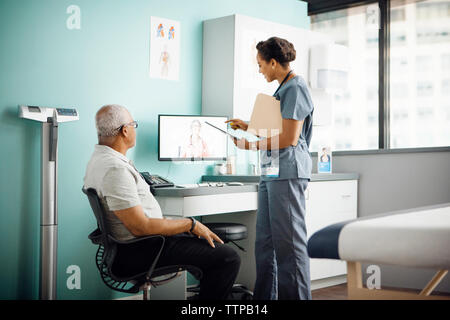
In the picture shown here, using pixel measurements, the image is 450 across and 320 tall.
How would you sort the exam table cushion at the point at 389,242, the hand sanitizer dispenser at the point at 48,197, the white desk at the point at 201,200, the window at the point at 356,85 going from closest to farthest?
the exam table cushion at the point at 389,242 → the hand sanitizer dispenser at the point at 48,197 → the white desk at the point at 201,200 → the window at the point at 356,85

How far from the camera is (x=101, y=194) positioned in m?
A: 2.12

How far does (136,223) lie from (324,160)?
2263mm

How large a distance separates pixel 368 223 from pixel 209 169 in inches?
94.5

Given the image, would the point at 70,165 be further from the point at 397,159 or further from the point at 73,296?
the point at 397,159

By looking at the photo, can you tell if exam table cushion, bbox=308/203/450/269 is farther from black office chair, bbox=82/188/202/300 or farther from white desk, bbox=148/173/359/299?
white desk, bbox=148/173/359/299

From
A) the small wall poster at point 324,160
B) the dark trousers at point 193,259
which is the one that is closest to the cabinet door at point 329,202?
the small wall poster at point 324,160

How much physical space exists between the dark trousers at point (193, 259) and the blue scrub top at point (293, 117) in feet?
1.85

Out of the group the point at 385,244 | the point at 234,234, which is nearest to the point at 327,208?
the point at 234,234

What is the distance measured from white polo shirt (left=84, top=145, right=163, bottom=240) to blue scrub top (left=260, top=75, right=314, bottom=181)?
2.28ft

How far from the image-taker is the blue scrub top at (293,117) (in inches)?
100

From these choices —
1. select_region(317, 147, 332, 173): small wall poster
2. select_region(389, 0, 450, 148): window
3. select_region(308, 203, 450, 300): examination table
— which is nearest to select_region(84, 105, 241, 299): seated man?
select_region(308, 203, 450, 300): examination table

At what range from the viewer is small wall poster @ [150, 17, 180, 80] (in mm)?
3457

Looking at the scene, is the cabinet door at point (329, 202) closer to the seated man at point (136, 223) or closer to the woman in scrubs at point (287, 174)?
the woman in scrubs at point (287, 174)

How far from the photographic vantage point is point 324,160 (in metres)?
4.01
